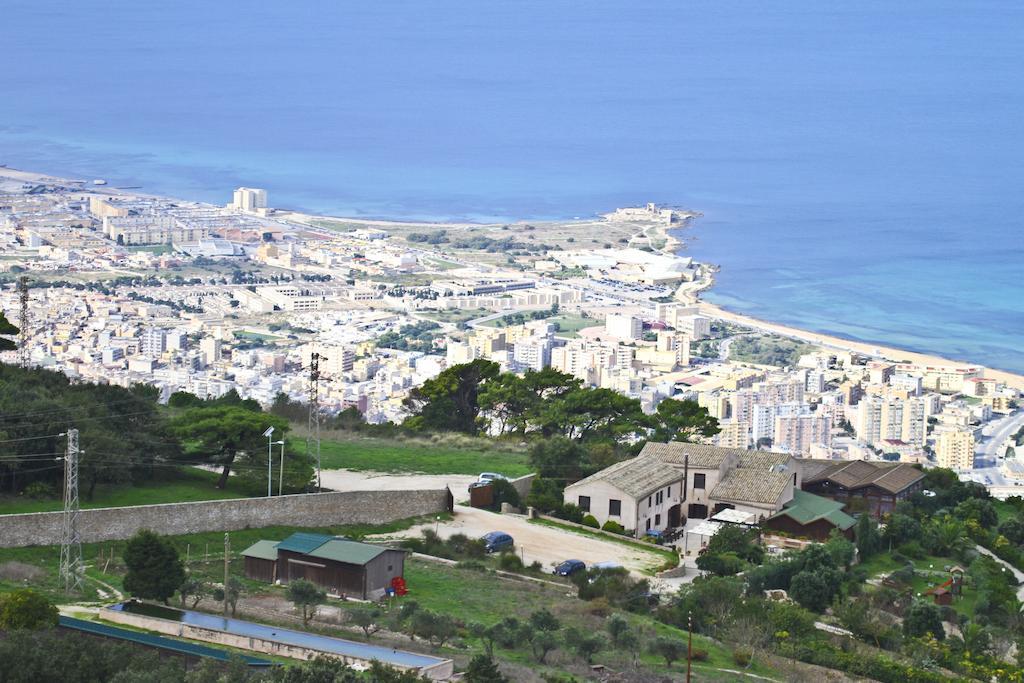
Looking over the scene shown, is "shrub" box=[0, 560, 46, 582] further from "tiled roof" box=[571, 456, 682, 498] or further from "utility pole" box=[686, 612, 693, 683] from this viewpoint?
"tiled roof" box=[571, 456, 682, 498]

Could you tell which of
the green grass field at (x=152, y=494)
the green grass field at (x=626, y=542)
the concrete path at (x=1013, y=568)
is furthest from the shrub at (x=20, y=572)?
the concrete path at (x=1013, y=568)

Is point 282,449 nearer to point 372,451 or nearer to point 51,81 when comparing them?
point 372,451

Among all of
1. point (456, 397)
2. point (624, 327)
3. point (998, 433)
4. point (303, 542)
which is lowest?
point (303, 542)

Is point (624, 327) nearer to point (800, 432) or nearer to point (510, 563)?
point (800, 432)

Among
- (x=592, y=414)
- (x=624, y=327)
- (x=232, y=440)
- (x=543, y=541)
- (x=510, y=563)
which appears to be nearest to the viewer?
(x=510, y=563)

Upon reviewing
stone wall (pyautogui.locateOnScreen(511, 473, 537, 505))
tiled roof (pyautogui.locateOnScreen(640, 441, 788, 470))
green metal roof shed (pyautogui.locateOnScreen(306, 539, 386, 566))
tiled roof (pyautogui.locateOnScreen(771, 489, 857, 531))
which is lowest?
green metal roof shed (pyautogui.locateOnScreen(306, 539, 386, 566))

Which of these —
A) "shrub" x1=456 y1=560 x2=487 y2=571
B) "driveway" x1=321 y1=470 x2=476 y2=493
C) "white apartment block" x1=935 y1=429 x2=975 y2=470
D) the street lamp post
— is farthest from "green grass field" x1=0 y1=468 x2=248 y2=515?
"white apartment block" x1=935 y1=429 x2=975 y2=470

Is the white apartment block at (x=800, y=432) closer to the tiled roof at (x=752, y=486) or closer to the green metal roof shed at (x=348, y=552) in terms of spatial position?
the tiled roof at (x=752, y=486)

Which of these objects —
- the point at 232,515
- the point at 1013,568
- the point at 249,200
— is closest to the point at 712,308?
the point at 249,200
